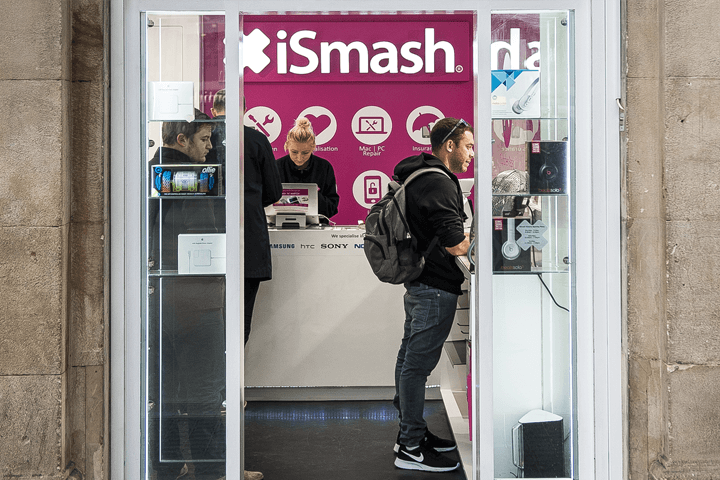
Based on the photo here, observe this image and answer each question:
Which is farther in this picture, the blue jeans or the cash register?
the cash register

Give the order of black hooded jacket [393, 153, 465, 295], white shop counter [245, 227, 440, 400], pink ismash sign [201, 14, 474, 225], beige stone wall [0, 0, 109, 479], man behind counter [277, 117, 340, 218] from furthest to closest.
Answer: pink ismash sign [201, 14, 474, 225], man behind counter [277, 117, 340, 218], white shop counter [245, 227, 440, 400], black hooded jacket [393, 153, 465, 295], beige stone wall [0, 0, 109, 479]

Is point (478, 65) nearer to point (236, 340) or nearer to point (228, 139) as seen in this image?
point (228, 139)

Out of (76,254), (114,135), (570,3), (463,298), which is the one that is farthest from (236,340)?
(570,3)

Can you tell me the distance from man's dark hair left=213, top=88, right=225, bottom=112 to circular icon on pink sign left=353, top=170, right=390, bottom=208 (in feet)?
14.5

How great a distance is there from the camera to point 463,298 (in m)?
3.54

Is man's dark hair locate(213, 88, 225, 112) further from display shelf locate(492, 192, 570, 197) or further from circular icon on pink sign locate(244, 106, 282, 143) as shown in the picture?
circular icon on pink sign locate(244, 106, 282, 143)

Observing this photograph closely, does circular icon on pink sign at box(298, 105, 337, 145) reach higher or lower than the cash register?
higher

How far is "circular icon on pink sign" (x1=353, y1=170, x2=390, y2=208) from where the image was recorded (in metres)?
6.79

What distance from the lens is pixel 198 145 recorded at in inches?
95.7

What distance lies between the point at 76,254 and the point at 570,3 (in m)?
2.00

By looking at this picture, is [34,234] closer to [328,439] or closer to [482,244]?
[482,244]

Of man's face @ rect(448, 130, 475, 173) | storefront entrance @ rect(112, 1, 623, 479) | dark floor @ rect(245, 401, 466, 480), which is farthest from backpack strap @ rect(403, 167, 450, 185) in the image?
dark floor @ rect(245, 401, 466, 480)

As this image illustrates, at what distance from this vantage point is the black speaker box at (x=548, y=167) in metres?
2.44

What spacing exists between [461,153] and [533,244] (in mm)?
686
